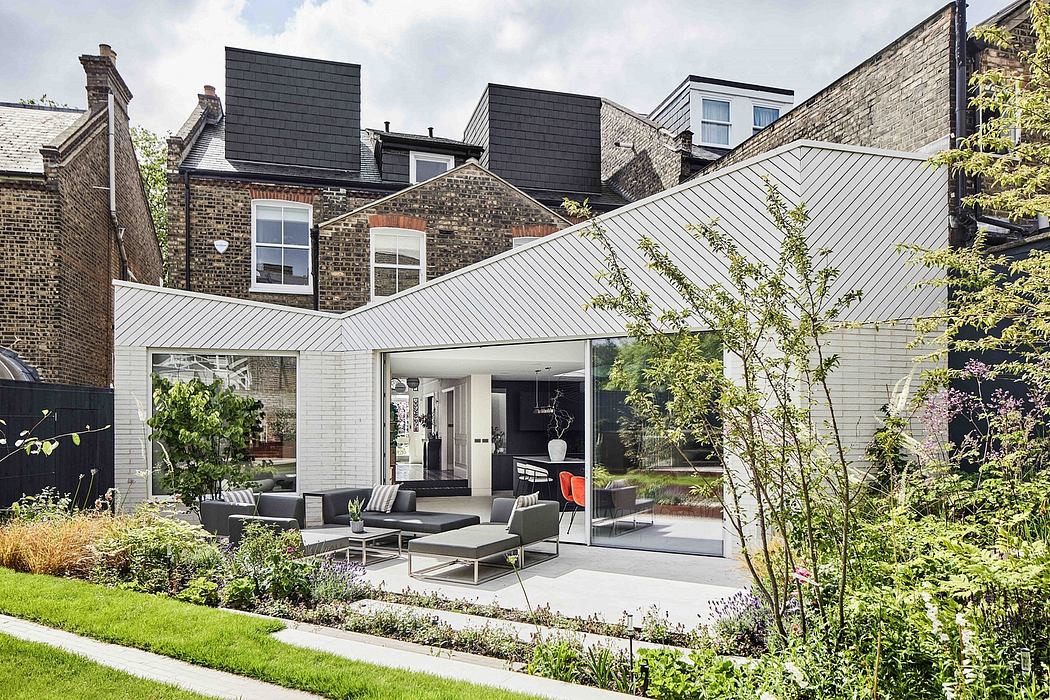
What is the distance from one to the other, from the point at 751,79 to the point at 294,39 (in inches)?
532

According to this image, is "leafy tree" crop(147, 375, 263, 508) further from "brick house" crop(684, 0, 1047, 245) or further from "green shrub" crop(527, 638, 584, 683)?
"brick house" crop(684, 0, 1047, 245)

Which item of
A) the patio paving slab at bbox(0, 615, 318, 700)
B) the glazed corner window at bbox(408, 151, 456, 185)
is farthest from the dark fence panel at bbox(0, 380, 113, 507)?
the glazed corner window at bbox(408, 151, 456, 185)

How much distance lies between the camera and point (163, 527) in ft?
22.9

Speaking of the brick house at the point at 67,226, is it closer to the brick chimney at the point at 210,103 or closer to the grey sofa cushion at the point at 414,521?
the brick chimney at the point at 210,103

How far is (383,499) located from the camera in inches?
400

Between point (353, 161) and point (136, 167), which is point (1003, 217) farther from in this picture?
point (136, 167)

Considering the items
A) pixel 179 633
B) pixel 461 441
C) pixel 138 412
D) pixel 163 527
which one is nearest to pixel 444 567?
pixel 163 527

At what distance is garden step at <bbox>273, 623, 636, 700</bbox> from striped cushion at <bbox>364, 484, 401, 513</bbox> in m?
4.64

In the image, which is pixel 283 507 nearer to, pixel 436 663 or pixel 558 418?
pixel 436 663

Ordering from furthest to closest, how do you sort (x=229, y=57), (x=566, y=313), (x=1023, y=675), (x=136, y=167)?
Result: (x=136, y=167), (x=229, y=57), (x=566, y=313), (x=1023, y=675)

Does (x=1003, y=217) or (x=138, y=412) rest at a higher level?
(x=1003, y=217)

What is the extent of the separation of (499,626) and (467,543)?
251cm

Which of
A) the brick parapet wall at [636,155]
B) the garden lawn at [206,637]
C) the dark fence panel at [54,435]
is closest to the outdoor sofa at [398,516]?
the dark fence panel at [54,435]

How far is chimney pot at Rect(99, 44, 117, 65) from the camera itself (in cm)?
1549
